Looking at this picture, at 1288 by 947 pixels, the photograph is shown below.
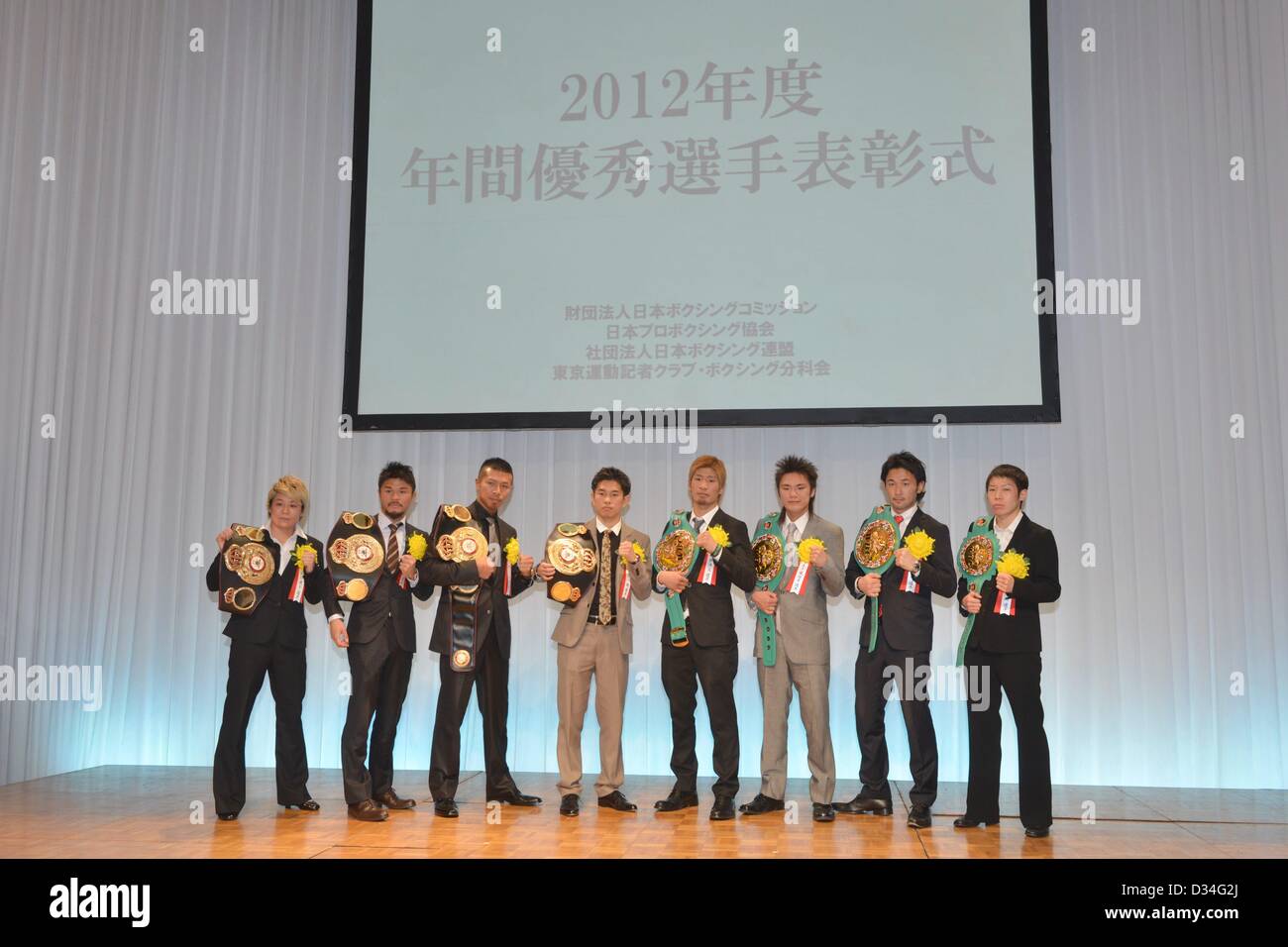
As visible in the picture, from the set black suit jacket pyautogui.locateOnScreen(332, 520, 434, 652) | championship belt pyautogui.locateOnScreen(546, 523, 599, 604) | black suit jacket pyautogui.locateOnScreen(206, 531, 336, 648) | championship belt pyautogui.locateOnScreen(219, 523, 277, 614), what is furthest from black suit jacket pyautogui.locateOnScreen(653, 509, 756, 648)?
championship belt pyautogui.locateOnScreen(219, 523, 277, 614)

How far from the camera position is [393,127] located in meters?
6.46

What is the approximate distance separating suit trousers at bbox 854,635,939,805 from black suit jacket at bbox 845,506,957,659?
52 millimetres

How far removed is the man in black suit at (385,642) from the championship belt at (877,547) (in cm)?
170

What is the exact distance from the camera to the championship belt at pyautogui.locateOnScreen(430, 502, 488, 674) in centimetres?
475

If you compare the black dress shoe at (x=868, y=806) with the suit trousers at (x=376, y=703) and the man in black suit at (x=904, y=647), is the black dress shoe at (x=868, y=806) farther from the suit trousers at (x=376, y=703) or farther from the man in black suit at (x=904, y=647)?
the suit trousers at (x=376, y=703)

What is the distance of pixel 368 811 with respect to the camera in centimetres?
455

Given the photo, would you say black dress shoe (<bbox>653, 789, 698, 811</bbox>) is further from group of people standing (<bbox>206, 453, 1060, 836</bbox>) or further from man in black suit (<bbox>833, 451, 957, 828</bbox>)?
man in black suit (<bbox>833, 451, 957, 828</bbox>)

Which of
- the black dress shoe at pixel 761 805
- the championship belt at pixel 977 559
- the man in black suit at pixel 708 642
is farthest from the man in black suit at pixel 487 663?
the championship belt at pixel 977 559

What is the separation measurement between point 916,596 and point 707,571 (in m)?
0.90

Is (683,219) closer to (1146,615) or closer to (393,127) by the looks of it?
(393,127)

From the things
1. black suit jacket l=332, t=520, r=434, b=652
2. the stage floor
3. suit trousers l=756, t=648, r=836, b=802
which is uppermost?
black suit jacket l=332, t=520, r=434, b=652

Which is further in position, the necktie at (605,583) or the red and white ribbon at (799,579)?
the necktie at (605,583)

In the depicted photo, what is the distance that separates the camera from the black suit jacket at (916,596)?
15.1 feet
